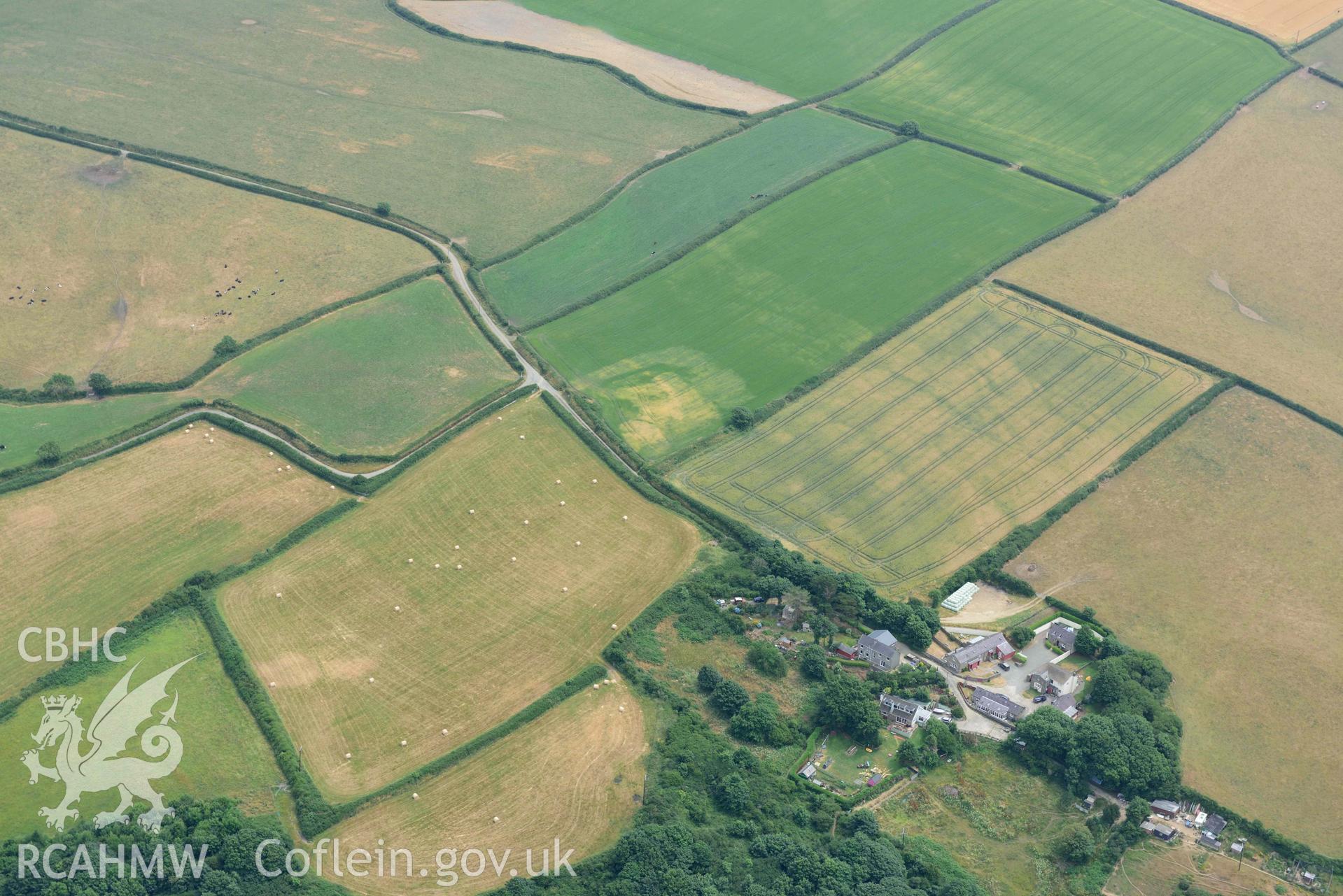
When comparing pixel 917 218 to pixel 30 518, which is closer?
pixel 30 518

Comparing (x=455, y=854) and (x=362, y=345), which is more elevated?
(x=362, y=345)

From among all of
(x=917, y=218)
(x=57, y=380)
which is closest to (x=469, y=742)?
(x=57, y=380)

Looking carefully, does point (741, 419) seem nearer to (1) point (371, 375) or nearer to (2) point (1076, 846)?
(1) point (371, 375)

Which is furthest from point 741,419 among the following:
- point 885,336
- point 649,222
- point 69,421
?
point 69,421

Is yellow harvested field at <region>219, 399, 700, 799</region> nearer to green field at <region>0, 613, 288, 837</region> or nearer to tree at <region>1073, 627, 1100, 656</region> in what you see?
green field at <region>0, 613, 288, 837</region>

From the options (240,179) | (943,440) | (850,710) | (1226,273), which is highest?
(240,179)

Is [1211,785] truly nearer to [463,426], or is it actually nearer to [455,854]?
[455,854]

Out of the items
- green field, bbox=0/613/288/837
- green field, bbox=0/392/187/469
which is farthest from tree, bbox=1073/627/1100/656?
green field, bbox=0/392/187/469
